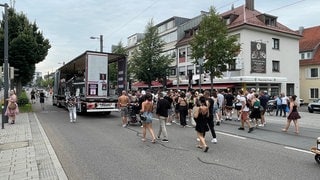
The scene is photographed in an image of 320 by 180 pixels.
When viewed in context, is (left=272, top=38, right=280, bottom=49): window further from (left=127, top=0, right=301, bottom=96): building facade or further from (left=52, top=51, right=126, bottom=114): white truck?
(left=52, top=51, right=126, bottom=114): white truck

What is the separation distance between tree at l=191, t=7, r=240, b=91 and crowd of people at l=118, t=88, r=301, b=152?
5.62m

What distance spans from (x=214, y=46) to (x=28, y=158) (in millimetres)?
20275

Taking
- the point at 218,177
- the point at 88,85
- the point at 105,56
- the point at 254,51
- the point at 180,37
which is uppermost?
the point at 180,37

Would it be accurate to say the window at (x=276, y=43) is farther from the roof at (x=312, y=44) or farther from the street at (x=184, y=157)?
the street at (x=184, y=157)

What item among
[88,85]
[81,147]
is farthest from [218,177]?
[88,85]

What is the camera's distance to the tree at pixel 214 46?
26.2 metres

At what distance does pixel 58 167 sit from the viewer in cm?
710

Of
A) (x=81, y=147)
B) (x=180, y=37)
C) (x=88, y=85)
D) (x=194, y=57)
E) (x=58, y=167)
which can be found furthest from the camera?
(x=180, y=37)

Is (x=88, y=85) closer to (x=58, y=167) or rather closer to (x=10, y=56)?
(x=10, y=56)

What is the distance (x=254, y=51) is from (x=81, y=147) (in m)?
31.7

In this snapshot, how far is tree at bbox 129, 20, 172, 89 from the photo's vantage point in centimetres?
3503

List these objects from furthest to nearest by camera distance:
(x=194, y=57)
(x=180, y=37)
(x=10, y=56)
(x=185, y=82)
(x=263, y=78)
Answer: (x=180, y=37) → (x=185, y=82) → (x=263, y=78) → (x=194, y=57) → (x=10, y=56)

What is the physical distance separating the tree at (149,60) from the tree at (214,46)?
8486 mm

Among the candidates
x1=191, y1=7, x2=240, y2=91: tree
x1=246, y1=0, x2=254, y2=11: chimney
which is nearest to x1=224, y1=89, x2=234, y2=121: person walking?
x1=191, y1=7, x2=240, y2=91: tree
